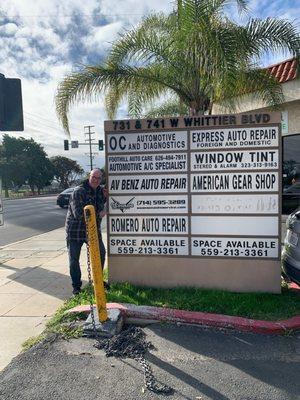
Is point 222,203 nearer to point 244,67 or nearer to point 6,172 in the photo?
point 244,67

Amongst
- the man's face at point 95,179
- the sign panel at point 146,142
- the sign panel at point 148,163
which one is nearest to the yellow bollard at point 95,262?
the man's face at point 95,179

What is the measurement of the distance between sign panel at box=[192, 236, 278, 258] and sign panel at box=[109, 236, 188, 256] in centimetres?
21

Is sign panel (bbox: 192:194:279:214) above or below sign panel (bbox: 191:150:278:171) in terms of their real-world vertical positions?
below

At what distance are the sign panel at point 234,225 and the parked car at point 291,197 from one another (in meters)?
5.83

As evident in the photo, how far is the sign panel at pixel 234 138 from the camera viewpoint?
5.55m

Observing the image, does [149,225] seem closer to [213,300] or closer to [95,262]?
[213,300]

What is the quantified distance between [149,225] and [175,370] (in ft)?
8.39

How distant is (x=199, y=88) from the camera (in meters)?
7.70

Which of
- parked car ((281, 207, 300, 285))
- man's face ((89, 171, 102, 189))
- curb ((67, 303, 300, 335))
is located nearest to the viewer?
curb ((67, 303, 300, 335))

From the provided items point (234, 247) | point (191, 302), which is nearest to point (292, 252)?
point (234, 247)

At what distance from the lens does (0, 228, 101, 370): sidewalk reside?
184 inches

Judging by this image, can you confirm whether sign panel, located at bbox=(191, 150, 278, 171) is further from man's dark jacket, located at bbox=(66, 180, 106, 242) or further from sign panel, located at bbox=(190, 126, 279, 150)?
man's dark jacket, located at bbox=(66, 180, 106, 242)

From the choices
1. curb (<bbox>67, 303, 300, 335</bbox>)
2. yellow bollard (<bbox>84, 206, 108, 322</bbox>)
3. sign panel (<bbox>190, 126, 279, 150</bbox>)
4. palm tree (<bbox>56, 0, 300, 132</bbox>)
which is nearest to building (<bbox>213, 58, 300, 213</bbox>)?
palm tree (<bbox>56, 0, 300, 132</bbox>)

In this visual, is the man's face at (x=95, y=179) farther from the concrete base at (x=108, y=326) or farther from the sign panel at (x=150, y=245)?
the concrete base at (x=108, y=326)
